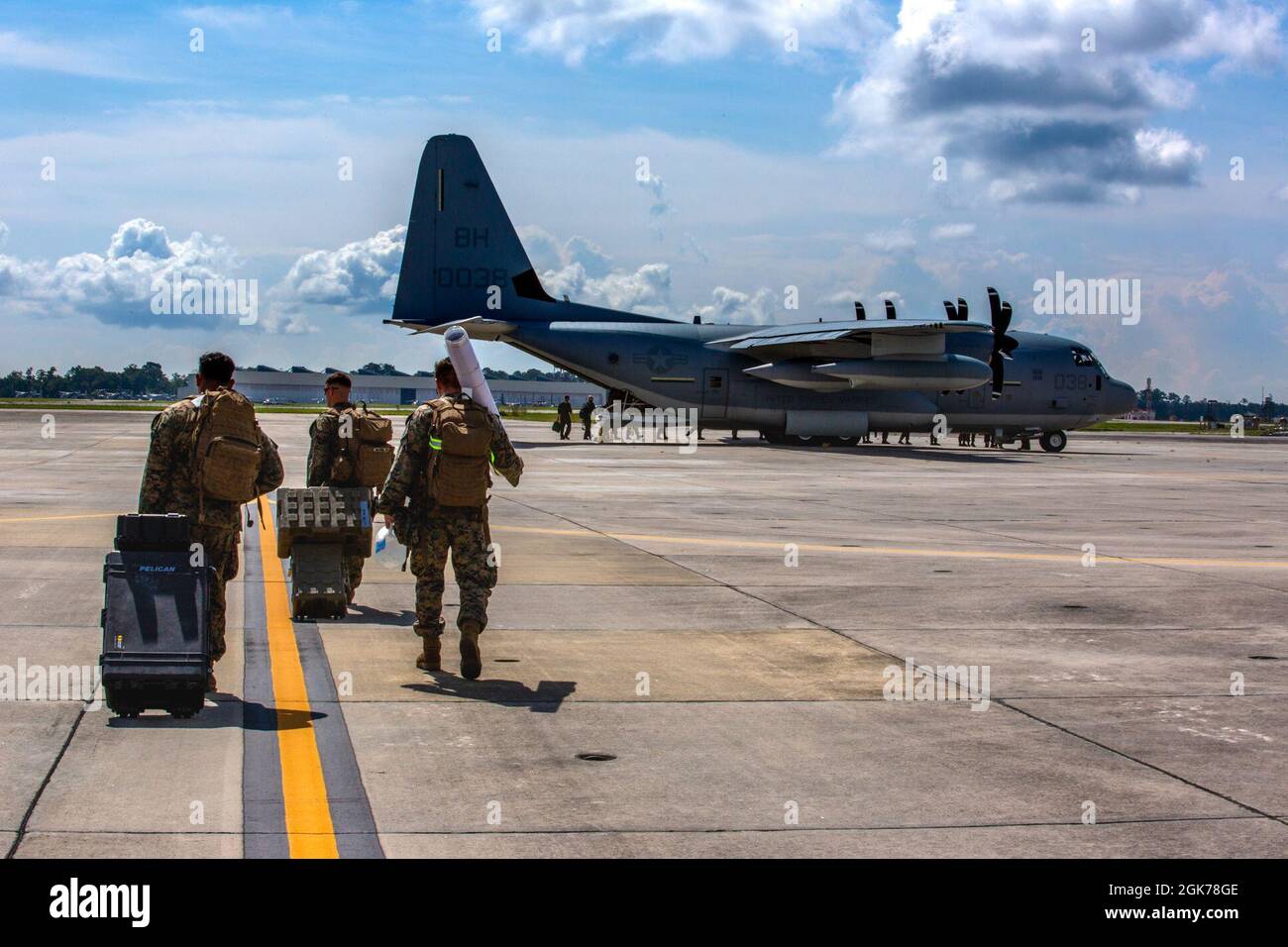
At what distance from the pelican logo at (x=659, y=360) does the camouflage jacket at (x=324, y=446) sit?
33517mm

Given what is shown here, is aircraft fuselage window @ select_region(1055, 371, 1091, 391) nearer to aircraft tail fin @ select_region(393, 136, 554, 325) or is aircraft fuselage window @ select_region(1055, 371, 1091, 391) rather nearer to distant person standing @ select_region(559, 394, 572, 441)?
distant person standing @ select_region(559, 394, 572, 441)

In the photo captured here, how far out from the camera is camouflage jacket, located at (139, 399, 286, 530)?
8.91 metres

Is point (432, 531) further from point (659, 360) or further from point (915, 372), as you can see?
point (659, 360)

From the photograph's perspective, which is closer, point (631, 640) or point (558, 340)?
point (631, 640)

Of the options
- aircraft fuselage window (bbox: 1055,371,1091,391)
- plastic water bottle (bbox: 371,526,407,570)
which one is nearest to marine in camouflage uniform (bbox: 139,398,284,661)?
plastic water bottle (bbox: 371,526,407,570)

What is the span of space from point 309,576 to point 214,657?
265 cm

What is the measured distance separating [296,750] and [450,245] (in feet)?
129

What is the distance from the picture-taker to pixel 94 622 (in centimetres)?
1074

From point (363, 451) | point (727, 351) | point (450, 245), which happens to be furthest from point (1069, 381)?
point (363, 451)

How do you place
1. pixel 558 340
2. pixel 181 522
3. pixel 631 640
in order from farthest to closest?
pixel 558 340 < pixel 631 640 < pixel 181 522

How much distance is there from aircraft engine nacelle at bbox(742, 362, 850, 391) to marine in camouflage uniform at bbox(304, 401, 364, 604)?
111 ft

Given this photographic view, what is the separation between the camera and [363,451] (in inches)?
468
